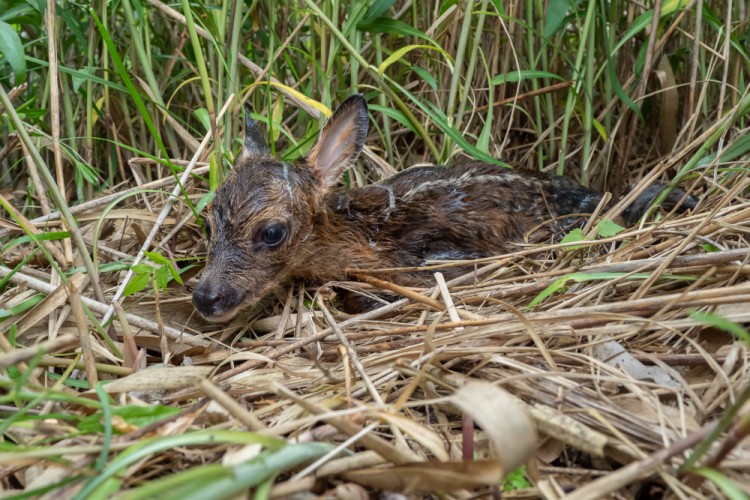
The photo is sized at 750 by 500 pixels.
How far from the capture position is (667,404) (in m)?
1.99

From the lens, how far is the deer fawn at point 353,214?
3.37 meters

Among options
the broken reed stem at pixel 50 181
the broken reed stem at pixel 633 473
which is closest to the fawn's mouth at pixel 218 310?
the broken reed stem at pixel 50 181

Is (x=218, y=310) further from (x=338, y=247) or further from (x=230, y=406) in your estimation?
(x=230, y=406)

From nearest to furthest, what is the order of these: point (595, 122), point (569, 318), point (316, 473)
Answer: point (316, 473) < point (569, 318) < point (595, 122)

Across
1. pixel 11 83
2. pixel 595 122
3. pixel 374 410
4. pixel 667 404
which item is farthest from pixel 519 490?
pixel 11 83

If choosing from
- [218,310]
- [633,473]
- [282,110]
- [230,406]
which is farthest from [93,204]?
[633,473]

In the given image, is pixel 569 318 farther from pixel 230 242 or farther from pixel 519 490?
pixel 230 242

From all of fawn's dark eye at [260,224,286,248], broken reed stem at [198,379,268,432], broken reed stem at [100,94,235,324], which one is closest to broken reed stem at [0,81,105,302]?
broken reed stem at [100,94,235,324]

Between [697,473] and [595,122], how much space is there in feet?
9.28

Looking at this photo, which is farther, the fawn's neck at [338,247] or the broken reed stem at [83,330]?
the fawn's neck at [338,247]

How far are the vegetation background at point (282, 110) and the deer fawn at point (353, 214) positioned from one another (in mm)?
168

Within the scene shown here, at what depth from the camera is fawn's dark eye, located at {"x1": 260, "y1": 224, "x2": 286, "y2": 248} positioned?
342 centimetres

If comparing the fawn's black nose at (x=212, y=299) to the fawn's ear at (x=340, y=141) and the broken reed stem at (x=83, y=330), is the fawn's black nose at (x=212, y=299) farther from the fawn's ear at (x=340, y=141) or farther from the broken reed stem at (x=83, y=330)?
the fawn's ear at (x=340, y=141)

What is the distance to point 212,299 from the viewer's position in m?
3.02
